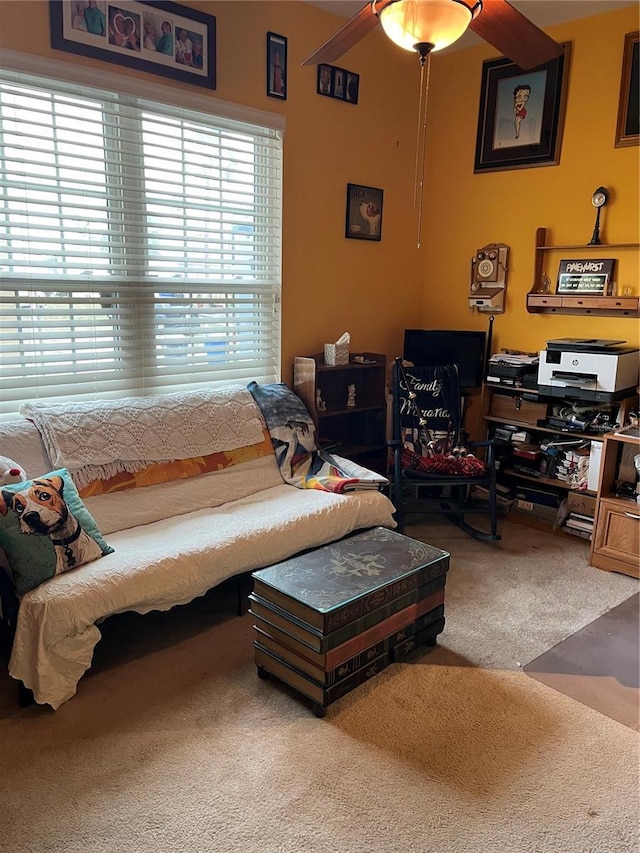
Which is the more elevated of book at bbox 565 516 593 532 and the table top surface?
the table top surface

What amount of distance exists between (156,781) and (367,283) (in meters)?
3.11

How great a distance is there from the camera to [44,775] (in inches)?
71.4

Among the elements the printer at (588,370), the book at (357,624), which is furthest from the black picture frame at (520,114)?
the book at (357,624)

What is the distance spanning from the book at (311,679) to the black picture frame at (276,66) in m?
2.86

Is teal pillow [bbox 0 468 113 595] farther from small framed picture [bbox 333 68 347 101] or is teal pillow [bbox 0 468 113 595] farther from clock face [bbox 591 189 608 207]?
clock face [bbox 591 189 608 207]

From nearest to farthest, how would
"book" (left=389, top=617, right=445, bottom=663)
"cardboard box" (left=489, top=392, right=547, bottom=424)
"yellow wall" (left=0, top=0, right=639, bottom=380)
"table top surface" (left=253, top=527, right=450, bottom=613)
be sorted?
"table top surface" (left=253, top=527, right=450, bottom=613), "book" (left=389, top=617, right=445, bottom=663), "yellow wall" (left=0, top=0, right=639, bottom=380), "cardboard box" (left=489, top=392, right=547, bottom=424)

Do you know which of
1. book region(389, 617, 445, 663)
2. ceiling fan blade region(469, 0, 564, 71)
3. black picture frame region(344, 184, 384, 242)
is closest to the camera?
ceiling fan blade region(469, 0, 564, 71)

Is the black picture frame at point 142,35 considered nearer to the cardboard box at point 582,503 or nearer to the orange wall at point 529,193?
the orange wall at point 529,193

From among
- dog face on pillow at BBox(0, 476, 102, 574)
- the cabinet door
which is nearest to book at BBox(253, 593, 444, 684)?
dog face on pillow at BBox(0, 476, 102, 574)

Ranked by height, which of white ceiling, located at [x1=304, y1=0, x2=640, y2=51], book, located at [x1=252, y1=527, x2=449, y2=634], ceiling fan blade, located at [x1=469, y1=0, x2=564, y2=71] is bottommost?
book, located at [x1=252, y1=527, x2=449, y2=634]

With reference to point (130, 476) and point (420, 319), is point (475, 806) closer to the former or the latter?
point (130, 476)

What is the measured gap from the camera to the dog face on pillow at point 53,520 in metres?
2.14

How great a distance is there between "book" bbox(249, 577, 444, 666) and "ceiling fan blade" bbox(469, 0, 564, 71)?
6.23ft

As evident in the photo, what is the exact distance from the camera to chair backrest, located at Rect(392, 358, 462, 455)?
12.3 feet
